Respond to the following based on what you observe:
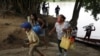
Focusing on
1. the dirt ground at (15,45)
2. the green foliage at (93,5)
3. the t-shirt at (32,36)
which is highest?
the t-shirt at (32,36)

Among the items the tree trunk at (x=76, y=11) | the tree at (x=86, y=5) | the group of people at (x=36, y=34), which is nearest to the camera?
the group of people at (x=36, y=34)

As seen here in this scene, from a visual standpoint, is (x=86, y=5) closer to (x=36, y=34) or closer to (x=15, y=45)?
(x=15, y=45)

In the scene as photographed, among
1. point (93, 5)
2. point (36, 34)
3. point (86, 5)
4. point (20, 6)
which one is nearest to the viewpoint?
point (36, 34)

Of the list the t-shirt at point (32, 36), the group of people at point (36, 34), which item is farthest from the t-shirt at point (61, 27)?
the t-shirt at point (32, 36)

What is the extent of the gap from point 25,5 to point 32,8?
0.46 metres

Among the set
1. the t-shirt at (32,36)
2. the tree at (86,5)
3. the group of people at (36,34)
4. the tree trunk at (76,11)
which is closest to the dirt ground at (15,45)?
the group of people at (36,34)

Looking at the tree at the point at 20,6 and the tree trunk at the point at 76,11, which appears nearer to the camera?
the tree at the point at 20,6

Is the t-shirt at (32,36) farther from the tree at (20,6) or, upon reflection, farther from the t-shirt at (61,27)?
the tree at (20,6)

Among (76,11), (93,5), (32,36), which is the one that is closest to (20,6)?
(76,11)

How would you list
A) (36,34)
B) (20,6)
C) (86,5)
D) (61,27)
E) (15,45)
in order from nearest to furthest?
(36,34) < (61,27) < (15,45) < (20,6) < (86,5)

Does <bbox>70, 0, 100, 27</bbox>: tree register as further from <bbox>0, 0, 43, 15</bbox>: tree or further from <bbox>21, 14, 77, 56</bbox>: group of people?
<bbox>21, 14, 77, 56</bbox>: group of people

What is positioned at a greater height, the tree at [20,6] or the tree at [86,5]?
→ the tree at [20,6]

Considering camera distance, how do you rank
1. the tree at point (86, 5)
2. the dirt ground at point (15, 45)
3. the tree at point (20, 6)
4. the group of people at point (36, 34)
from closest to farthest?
the group of people at point (36, 34) < the dirt ground at point (15, 45) < the tree at point (20, 6) < the tree at point (86, 5)

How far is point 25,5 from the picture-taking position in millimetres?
18172
